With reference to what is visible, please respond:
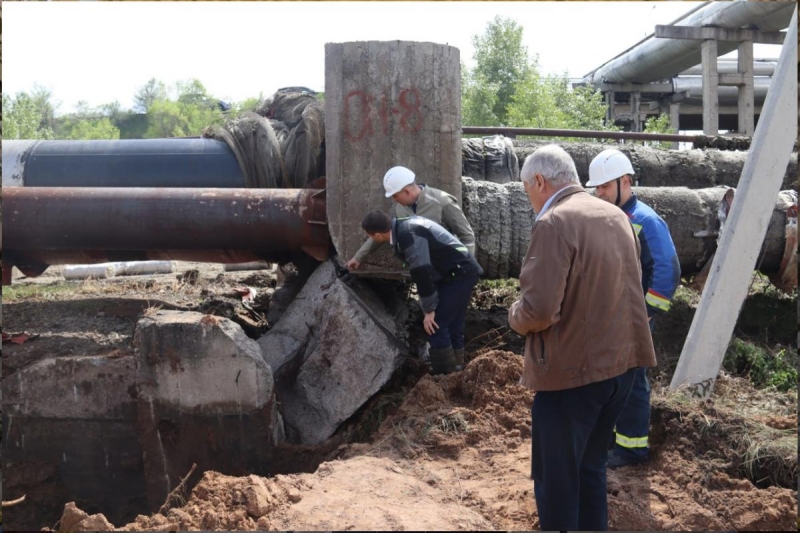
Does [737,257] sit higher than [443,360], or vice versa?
[737,257]

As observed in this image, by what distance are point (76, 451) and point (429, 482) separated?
328 cm

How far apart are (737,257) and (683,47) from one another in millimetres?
13255

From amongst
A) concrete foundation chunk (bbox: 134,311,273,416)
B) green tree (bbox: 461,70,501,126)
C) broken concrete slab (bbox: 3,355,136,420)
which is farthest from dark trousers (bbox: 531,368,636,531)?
green tree (bbox: 461,70,501,126)

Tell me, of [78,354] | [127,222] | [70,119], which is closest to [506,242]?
[127,222]

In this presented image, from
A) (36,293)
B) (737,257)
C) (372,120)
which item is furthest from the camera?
(36,293)

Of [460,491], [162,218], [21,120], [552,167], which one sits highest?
[21,120]

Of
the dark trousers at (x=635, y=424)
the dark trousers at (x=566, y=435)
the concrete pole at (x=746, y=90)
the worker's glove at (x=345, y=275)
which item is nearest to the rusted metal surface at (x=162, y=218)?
the worker's glove at (x=345, y=275)

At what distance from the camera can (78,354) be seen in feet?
19.5

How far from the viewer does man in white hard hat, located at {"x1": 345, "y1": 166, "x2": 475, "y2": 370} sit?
5918 millimetres

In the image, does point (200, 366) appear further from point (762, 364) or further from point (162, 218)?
point (762, 364)

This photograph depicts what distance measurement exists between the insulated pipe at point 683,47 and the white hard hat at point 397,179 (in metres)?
11.5

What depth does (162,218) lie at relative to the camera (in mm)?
6391

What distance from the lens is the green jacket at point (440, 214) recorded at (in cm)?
598

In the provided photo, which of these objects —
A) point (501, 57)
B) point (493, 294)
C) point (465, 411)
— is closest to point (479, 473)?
point (465, 411)
